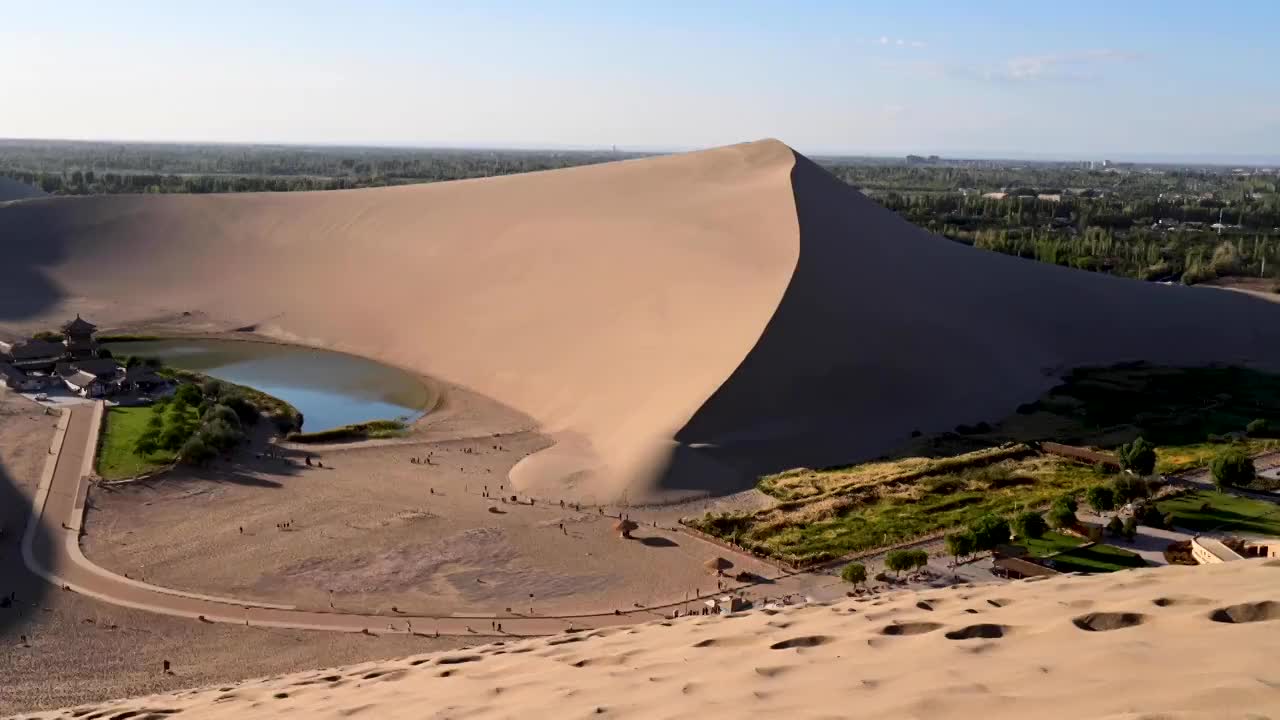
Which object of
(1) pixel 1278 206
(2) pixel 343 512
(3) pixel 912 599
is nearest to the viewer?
(3) pixel 912 599

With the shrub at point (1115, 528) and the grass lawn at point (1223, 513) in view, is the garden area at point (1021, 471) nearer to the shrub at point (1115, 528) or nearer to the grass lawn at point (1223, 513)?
the shrub at point (1115, 528)

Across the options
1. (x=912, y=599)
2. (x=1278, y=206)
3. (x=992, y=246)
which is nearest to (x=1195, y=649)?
(x=912, y=599)

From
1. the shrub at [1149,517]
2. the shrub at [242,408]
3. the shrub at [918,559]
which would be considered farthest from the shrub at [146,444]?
the shrub at [1149,517]

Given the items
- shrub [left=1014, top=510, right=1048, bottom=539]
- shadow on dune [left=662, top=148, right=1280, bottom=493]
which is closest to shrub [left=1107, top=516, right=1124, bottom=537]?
shrub [left=1014, top=510, right=1048, bottom=539]

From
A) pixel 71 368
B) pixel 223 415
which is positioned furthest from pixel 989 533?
pixel 71 368

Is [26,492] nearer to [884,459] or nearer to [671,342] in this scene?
[671,342]
